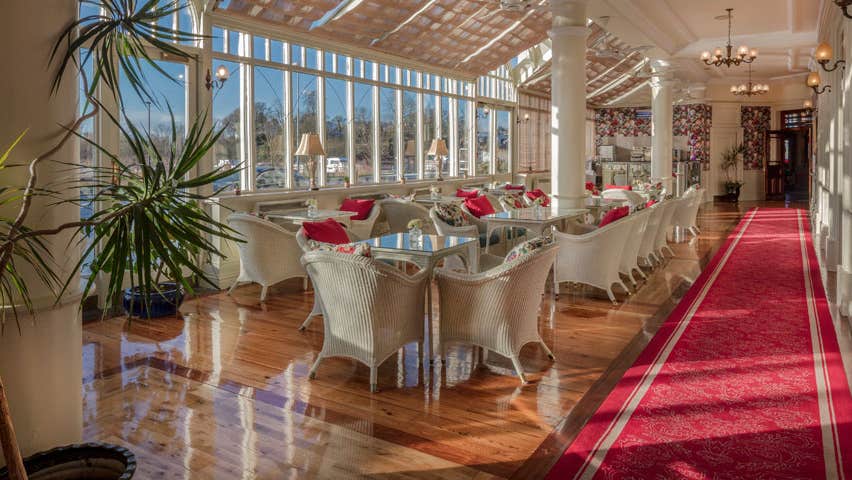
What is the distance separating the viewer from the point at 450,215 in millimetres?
7312

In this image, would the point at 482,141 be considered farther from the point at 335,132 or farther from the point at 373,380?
the point at 373,380

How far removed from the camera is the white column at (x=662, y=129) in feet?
46.7

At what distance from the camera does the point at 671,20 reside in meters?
10.7

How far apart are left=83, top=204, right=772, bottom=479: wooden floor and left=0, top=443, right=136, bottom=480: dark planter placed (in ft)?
2.14

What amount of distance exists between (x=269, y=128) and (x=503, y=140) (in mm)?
7948

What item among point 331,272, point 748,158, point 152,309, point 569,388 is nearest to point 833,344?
point 569,388

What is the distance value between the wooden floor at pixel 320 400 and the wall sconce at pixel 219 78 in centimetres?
290

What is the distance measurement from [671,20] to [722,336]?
284 inches

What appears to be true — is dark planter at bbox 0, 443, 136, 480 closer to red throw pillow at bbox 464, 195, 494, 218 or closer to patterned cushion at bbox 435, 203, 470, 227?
patterned cushion at bbox 435, 203, 470, 227

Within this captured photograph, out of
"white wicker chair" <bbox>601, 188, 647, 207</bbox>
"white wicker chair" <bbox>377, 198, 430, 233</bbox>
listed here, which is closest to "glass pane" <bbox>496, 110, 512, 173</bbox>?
"white wicker chair" <bbox>601, 188, 647, 207</bbox>

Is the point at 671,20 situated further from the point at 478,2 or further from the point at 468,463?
the point at 468,463

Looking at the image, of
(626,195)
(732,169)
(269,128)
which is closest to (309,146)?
(269,128)

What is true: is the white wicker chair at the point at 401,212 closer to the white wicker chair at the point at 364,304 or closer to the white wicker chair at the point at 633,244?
the white wicker chair at the point at 633,244

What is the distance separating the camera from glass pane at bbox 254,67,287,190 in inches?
328
